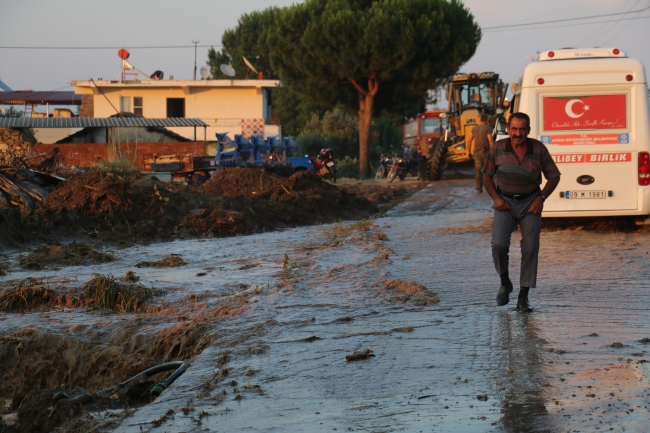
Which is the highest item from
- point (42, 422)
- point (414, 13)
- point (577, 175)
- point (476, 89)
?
point (414, 13)

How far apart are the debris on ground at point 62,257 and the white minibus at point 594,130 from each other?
685 cm

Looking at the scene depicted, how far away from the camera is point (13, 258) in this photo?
11.6 m

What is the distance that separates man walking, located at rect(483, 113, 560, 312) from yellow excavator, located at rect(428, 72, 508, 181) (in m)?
23.4

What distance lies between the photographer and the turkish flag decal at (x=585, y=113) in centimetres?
1252

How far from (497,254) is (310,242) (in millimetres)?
6693

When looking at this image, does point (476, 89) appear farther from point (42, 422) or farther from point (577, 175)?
point (42, 422)

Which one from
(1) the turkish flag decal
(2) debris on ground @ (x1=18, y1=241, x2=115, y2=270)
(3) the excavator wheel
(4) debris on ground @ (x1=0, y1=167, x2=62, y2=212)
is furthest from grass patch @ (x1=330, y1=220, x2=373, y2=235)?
(3) the excavator wheel

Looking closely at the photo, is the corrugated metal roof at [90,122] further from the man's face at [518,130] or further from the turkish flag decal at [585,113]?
the man's face at [518,130]

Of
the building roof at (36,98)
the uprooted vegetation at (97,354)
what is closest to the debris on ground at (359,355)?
the uprooted vegetation at (97,354)

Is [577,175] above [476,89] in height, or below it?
below

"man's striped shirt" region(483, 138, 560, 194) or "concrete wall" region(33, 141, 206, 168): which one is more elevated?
"concrete wall" region(33, 141, 206, 168)

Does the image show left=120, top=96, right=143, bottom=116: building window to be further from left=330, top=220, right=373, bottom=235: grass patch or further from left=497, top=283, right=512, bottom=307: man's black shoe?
left=497, top=283, right=512, bottom=307: man's black shoe

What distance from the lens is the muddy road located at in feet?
14.2

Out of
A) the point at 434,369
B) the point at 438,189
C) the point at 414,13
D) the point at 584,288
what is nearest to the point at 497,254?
the point at 584,288
